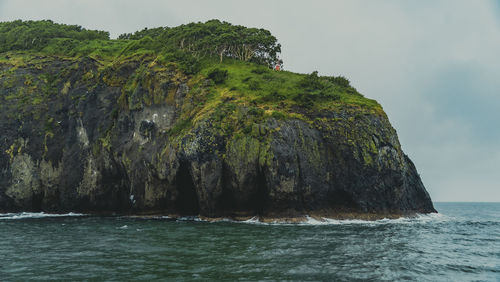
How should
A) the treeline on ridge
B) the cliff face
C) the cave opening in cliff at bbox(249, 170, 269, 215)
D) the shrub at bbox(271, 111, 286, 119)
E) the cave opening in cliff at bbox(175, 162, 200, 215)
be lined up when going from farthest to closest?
the treeline on ridge → the cave opening in cliff at bbox(175, 162, 200, 215) → the shrub at bbox(271, 111, 286, 119) → the cliff face → the cave opening in cliff at bbox(249, 170, 269, 215)

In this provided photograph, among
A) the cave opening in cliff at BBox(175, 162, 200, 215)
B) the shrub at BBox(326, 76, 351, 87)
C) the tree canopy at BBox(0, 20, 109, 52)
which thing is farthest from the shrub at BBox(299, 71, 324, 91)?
the tree canopy at BBox(0, 20, 109, 52)

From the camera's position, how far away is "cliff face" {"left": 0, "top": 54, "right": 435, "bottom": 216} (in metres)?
34.4

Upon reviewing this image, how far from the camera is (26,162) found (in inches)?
1858

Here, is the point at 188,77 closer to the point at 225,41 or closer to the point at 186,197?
the point at 225,41

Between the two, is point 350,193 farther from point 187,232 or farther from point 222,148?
point 187,232

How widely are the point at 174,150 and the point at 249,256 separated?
932 inches

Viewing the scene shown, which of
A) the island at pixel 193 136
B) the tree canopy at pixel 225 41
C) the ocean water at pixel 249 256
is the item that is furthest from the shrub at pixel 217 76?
the ocean water at pixel 249 256

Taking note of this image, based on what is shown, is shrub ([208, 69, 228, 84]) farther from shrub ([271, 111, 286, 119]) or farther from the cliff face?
shrub ([271, 111, 286, 119])

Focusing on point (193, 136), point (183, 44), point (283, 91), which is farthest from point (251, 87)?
point (183, 44)

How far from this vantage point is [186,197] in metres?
39.0

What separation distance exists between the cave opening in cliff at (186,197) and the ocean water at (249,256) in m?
14.9

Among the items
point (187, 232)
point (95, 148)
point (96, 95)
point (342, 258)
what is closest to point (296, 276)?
point (342, 258)

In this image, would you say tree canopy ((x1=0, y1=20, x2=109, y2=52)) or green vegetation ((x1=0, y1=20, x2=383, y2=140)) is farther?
tree canopy ((x1=0, y1=20, x2=109, y2=52))

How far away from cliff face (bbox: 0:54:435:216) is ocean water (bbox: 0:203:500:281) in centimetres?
1159
